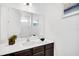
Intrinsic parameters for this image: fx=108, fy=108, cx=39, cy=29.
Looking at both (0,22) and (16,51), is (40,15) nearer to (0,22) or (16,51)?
(0,22)

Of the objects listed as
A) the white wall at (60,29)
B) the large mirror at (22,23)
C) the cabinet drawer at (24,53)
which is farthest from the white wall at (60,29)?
the cabinet drawer at (24,53)

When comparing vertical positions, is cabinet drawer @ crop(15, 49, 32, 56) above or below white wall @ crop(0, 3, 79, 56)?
below

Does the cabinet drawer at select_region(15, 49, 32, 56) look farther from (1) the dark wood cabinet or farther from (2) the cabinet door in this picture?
(2) the cabinet door

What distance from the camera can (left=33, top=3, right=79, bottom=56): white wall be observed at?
8.25 feet

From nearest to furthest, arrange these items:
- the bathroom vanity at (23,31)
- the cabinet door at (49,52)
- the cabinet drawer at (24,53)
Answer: the cabinet drawer at (24,53)
the bathroom vanity at (23,31)
the cabinet door at (49,52)

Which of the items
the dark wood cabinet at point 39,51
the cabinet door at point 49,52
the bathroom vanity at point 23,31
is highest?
the bathroom vanity at point 23,31

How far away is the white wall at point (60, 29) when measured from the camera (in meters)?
2.52

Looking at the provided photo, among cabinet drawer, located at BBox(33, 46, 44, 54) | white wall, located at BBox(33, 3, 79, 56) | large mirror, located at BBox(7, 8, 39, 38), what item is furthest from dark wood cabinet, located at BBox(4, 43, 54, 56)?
large mirror, located at BBox(7, 8, 39, 38)

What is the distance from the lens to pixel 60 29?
2.73 meters

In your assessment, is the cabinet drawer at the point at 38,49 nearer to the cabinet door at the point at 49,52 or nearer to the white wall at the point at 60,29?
the cabinet door at the point at 49,52

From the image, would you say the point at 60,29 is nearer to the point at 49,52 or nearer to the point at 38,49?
the point at 49,52

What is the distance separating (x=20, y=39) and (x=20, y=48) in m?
0.60

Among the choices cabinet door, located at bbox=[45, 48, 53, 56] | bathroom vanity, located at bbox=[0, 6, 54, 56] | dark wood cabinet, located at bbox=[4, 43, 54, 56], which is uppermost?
bathroom vanity, located at bbox=[0, 6, 54, 56]

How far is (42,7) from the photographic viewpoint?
2.65 m
